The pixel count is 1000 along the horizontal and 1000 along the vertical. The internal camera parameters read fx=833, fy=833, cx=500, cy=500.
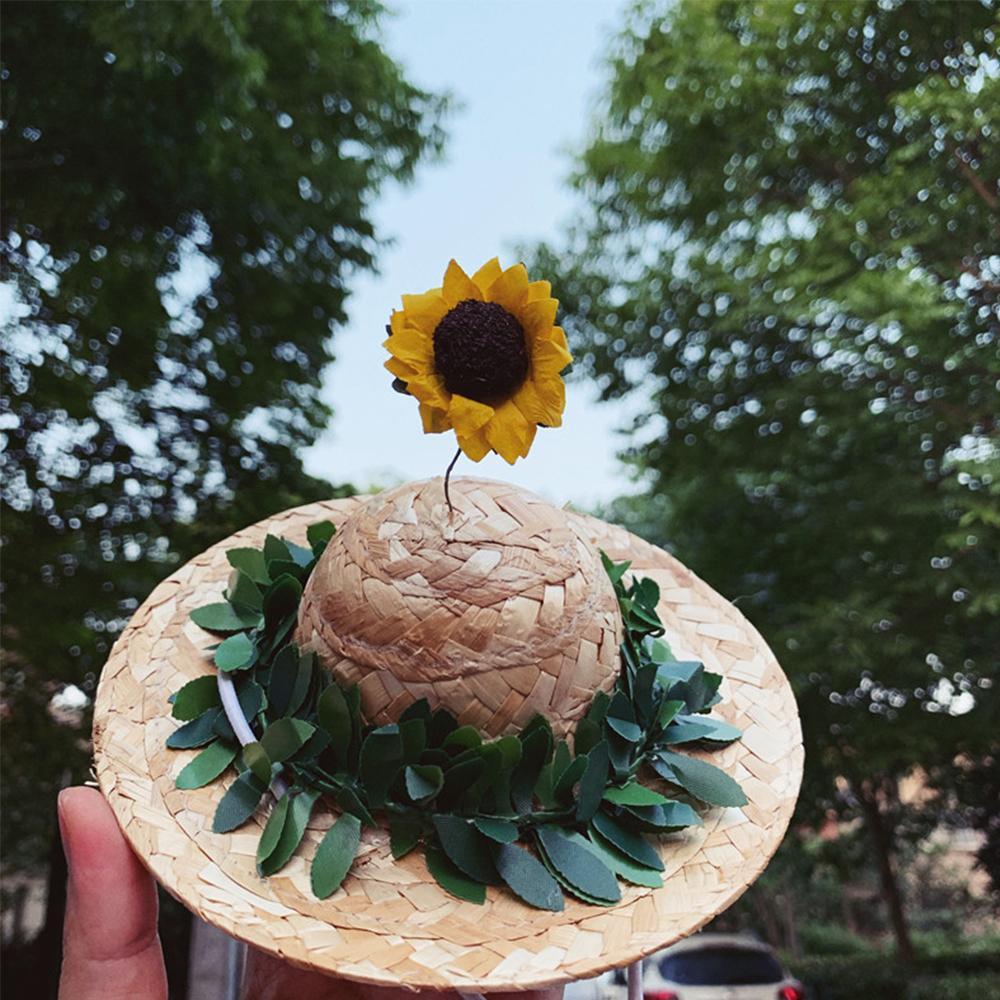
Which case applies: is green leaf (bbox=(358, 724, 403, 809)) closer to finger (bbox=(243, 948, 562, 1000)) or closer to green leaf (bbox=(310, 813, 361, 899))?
green leaf (bbox=(310, 813, 361, 899))

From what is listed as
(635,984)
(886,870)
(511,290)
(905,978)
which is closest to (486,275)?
(511,290)

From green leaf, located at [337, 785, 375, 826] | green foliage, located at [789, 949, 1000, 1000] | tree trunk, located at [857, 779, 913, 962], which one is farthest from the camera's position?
tree trunk, located at [857, 779, 913, 962]

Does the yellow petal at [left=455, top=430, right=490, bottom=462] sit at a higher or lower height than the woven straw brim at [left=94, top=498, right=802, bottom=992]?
higher

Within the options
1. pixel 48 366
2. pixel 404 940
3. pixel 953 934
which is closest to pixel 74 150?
pixel 48 366

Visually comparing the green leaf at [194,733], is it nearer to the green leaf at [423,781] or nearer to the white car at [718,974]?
the green leaf at [423,781]

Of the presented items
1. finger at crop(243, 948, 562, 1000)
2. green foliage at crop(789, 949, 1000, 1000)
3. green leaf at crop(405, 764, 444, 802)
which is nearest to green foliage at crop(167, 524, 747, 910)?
green leaf at crop(405, 764, 444, 802)

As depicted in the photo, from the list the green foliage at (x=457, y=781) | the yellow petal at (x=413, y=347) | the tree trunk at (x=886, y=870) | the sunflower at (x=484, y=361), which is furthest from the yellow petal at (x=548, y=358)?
the tree trunk at (x=886, y=870)
